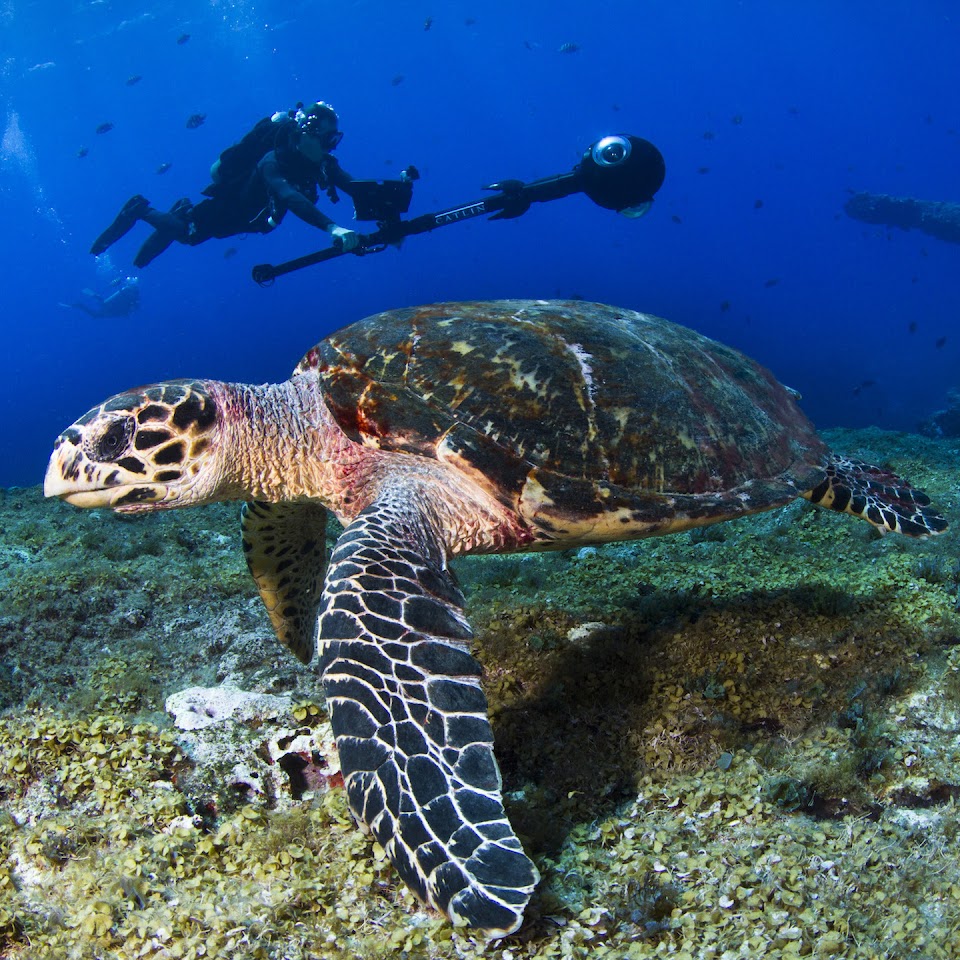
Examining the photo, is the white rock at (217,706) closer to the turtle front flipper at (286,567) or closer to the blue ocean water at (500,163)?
the turtle front flipper at (286,567)

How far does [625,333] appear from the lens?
3.78 m

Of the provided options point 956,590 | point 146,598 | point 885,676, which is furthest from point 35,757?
point 956,590

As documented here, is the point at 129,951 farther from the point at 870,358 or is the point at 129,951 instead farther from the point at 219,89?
the point at 219,89

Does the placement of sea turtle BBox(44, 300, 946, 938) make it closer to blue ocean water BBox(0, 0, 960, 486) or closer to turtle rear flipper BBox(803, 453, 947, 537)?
turtle rear flipper BBox(803, 453, 947, 537)

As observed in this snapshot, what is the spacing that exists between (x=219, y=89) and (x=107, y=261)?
3479 centimetres

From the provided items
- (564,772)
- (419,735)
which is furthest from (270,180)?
(419,735)

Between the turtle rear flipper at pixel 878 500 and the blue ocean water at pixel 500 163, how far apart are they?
220 ft

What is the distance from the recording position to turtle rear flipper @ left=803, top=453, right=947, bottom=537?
3912 millimetres

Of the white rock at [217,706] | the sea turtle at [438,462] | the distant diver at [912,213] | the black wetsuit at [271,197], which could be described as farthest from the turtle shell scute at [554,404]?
the distant diver at [912,213]

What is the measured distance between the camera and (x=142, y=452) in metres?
3.10

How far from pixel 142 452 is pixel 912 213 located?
35275 mm

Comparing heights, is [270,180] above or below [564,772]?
above

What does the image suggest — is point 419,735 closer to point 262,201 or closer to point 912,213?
point 262,201

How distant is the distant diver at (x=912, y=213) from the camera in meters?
26.6
